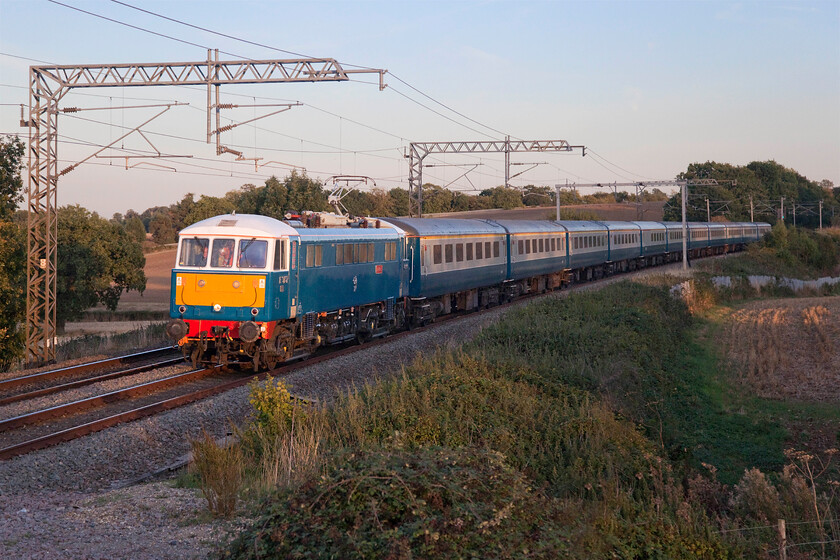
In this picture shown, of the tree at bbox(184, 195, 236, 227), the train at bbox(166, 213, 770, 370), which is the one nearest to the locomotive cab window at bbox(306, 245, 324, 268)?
the train at bbox(166, 213, 770, 370)

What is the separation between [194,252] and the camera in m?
15.9

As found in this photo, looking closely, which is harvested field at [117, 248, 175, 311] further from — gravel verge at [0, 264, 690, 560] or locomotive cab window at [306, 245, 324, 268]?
gravel verge at [0, 264, 690, 560]

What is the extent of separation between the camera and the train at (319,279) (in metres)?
15.5

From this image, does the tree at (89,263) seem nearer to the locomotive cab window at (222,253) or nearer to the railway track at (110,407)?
the railway track at (110,407)

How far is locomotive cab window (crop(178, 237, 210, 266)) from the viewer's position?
15844mm

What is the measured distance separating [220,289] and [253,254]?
96cm

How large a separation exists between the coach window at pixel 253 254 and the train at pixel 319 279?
0.02m

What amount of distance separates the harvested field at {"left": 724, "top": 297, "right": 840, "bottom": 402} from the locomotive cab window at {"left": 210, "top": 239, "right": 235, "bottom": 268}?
12.3 meters

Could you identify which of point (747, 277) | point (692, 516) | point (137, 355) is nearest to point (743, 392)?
point (692, 516)

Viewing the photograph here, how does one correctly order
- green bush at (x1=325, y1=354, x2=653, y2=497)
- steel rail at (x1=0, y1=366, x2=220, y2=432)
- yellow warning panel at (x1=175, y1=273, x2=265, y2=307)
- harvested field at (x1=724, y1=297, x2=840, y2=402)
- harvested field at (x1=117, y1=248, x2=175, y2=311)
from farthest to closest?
harvested field at (x1=117, y1=248, x2=175, y2=311)
harvested field at (x1=724, y1=297, x2=840, y2=402)
yellow warning panel at (x1=175, y1=273, x2=265, y2=307)
steel rail at (x1=0, y1=366, x2=220, y2=432)
green bush at (x1=325, y1=354, x2=653, y2=497)

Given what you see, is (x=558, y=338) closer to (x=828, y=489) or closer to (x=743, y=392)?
(x=743, y=392)

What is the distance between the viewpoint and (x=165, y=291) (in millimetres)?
68812

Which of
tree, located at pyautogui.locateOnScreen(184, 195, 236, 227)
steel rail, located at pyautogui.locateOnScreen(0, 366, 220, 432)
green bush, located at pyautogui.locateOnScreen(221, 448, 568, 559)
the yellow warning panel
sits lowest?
steel rail, located at pyautogui.locateOnScreen(0, 366, 220, 432)

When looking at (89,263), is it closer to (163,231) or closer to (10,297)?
(10,297)
